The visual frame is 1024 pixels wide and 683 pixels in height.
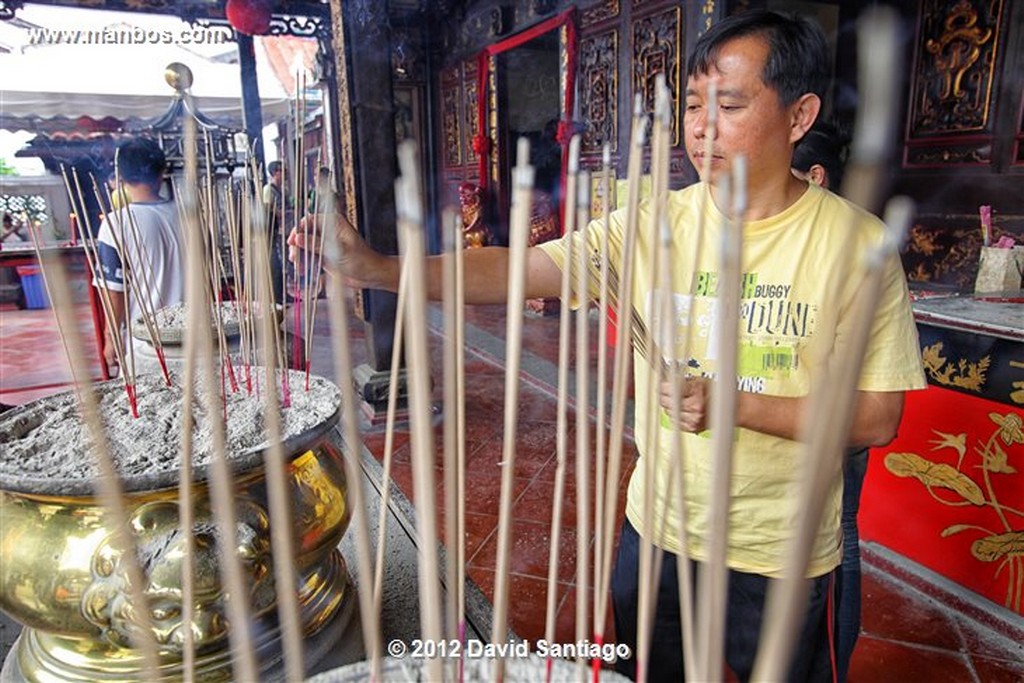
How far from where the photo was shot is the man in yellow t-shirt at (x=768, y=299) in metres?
0.85

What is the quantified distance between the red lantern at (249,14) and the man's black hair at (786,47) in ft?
12.9

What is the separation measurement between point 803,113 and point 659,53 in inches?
109

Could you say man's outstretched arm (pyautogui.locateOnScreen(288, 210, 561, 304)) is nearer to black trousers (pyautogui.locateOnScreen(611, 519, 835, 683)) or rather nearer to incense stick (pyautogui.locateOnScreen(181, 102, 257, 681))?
black trousers (pyautogui.locateOnScreen(611, 519, 835, 683))

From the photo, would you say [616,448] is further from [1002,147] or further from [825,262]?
[1002,147]

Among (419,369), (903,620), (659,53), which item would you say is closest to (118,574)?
(419,369)

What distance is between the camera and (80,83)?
7270 millimetres

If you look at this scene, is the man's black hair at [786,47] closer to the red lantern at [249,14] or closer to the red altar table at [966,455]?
the red altar table at [966,455]

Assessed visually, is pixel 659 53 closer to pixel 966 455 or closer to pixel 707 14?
pixel 707 14

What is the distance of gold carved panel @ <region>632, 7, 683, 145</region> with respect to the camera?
3.28m

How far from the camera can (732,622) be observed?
105 centimetres

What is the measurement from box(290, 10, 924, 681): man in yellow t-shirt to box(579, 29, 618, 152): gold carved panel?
3.11 meters

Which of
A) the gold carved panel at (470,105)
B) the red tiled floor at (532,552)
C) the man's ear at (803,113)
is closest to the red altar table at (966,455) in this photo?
the red tiled floor at (532,552)

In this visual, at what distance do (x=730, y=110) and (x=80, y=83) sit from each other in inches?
334

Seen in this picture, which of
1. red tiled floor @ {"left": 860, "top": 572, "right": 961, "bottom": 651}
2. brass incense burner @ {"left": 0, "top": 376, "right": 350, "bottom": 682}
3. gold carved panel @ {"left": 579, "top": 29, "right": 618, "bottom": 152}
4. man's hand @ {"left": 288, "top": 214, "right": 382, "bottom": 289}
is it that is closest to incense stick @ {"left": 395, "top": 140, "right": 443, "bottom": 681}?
brass incense burner @ {"left": 0, "top": 376, "right": 350, "bottom": 682}
